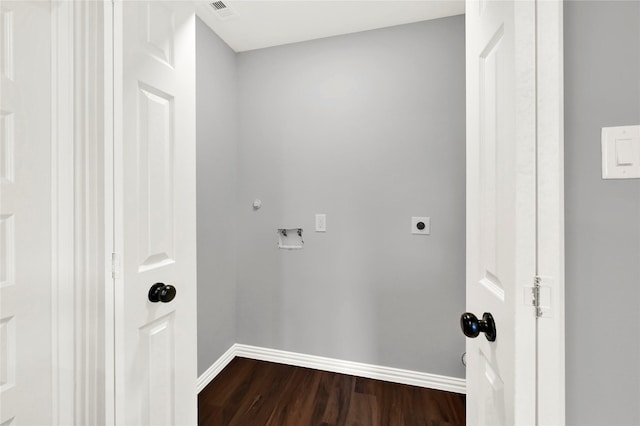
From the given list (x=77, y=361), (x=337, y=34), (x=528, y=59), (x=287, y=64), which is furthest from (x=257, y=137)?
(x=528, y=59)

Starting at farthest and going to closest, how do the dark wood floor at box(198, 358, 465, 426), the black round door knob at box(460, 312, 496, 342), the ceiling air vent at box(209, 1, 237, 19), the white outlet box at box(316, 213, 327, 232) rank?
the white outlet box at box(316, 213, 327, 232)
the ceiling air vent at box(209, 1, 237, 19)
the dark wood floor at box(198, 358, 465, 426)
the black round door knob at box(460, 312, 496, 342)

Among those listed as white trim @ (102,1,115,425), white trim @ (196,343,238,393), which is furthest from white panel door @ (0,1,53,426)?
white trim @ (196,343,238,393)

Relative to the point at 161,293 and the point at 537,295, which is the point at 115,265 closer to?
the point at 161,293

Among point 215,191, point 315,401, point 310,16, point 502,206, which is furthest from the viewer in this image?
point 215,191

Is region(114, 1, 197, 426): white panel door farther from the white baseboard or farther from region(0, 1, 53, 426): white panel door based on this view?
the white baseboard

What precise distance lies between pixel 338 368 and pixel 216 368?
863mm

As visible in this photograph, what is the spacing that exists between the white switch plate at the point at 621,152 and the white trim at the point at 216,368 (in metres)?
2.15

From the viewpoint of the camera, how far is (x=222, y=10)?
1.84 meters

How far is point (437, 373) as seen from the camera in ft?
6.40

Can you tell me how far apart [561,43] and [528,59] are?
0.22ft

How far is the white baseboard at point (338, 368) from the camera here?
76.0 inches

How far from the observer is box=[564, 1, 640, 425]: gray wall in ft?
1.87

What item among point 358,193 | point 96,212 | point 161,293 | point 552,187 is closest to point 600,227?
point 552,187

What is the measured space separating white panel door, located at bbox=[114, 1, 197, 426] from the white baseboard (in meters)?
0.97
